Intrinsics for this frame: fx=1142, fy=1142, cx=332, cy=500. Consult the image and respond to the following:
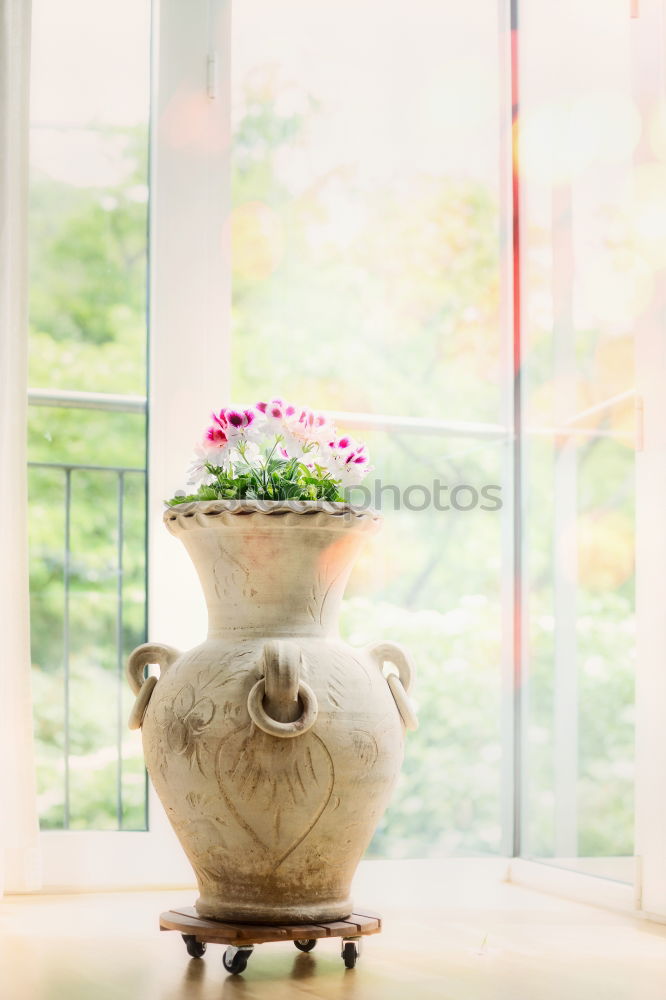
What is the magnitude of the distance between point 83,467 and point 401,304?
0.92 m

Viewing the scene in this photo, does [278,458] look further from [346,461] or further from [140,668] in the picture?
[140,668]

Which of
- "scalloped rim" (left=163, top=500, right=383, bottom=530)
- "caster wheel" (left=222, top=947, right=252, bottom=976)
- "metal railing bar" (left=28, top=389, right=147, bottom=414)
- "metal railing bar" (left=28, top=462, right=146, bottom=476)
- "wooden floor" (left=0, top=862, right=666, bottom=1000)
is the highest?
"metal railing bar" (left=28, top=389, right=147, bottom=414)

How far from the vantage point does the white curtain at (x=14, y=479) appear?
243 centimetres

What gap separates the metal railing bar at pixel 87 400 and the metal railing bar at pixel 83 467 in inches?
5.3

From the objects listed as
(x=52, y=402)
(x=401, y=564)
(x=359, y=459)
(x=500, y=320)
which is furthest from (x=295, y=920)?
(x=500, y=320)

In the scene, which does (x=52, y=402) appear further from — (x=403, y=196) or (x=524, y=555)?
(x=524, y=555)

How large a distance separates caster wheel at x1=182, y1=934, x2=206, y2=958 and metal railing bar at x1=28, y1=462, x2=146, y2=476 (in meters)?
1.21

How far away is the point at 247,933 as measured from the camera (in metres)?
1.76

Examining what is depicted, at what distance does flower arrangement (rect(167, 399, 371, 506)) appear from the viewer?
76.2 inches

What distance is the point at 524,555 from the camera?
298cm

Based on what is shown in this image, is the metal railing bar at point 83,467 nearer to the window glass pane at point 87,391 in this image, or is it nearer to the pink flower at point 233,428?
the window glass pane at point 87,391

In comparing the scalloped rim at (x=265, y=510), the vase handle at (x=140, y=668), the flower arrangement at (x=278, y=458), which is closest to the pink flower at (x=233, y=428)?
the flower arrangement at (x=278, y=458)

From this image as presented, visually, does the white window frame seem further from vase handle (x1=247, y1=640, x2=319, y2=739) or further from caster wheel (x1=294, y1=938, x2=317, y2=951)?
vase handle (x1=247, y1=640, x2=319, y2=739)

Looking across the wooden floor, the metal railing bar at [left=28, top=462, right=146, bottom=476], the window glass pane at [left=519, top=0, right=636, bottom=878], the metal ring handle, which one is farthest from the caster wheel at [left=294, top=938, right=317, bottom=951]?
the metal railing bar at [left=28, top=462, right=146, bottom=476]
